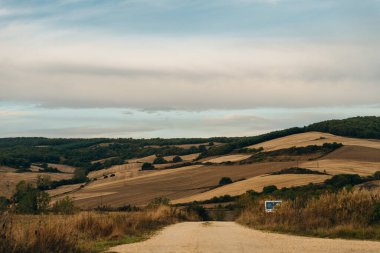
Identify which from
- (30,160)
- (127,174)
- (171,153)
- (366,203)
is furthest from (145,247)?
(30,160)

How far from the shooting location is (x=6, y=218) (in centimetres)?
1327

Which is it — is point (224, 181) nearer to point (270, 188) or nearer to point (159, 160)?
point (270, 188)

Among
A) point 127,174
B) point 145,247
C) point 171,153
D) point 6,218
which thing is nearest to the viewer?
point 6,218

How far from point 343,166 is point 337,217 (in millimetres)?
67355

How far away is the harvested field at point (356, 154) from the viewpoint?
92.1 meters

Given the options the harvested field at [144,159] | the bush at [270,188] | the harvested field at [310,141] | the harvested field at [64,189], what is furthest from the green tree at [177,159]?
the bush at [270,188]

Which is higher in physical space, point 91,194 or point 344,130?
point 344,130

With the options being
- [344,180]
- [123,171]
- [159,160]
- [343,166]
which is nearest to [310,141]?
[343,166]

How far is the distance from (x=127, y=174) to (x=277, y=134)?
3928 centimetres

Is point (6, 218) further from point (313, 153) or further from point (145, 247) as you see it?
point (313, 153)

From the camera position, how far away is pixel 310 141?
112125 mm

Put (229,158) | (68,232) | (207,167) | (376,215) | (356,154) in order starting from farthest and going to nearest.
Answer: (229,158) < (207,167) < (356,154) < (376,215) < (68,232)

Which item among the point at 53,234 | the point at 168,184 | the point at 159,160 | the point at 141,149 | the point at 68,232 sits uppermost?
the point at 53,234

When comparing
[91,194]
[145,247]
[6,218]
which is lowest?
[91,194]
